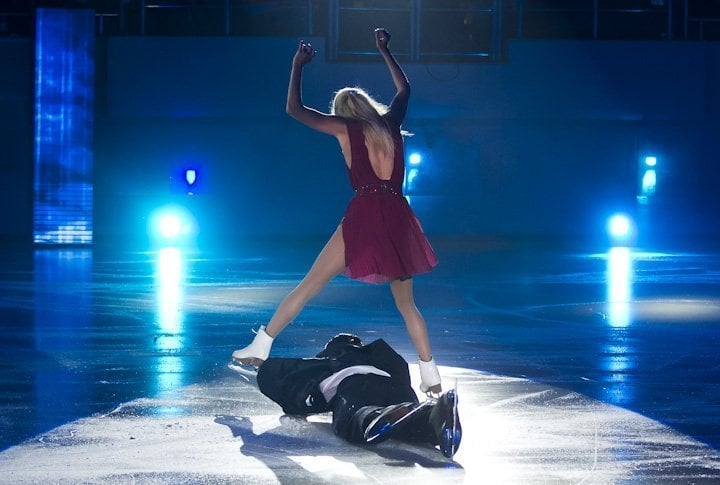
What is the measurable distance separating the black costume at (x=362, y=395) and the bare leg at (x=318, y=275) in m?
0.46

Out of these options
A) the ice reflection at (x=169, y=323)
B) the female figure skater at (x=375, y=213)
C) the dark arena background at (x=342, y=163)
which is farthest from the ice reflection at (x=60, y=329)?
the female figure skater at (x=375, y=213)

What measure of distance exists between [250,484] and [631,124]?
22.0 m

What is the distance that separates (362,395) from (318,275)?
1.18 meters

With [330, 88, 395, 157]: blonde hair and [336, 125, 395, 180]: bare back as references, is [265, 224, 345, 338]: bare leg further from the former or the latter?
[330, 88, 395, 157]: blonde hair

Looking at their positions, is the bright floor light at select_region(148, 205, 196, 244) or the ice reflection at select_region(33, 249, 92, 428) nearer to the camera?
the ice reflection at select_region(33, 249, 92, 428)

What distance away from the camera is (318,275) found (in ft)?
21.6

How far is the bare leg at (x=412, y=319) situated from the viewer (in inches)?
253

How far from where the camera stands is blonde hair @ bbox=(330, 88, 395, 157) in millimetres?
6422

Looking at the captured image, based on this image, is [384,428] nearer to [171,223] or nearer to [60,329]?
[60,329]

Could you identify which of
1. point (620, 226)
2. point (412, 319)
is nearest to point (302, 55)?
point (412, 319)

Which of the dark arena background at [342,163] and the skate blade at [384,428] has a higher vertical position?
the dark arena background at [342,163]

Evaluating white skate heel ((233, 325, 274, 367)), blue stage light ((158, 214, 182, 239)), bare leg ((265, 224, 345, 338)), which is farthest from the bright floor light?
bare leg ((265, 224, 345, 338))

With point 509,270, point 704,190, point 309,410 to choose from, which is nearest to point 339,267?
point 309,410

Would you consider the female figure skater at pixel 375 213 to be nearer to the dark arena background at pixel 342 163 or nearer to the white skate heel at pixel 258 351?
the white skate heel at pixel 258 351
